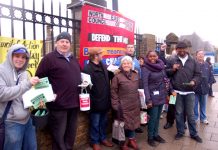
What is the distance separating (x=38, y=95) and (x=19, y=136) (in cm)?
53

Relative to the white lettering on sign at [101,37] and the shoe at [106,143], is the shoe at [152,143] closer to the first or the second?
the shoe at [106,143]

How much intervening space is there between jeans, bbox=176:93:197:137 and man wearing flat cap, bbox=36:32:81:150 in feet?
7.55

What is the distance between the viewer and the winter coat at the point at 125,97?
4145mm

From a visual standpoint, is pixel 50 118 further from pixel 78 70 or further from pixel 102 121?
pixel 102 121

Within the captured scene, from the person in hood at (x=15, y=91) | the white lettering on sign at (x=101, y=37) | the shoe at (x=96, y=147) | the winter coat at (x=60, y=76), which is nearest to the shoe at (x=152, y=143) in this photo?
the shoe at (x=96, y=147)

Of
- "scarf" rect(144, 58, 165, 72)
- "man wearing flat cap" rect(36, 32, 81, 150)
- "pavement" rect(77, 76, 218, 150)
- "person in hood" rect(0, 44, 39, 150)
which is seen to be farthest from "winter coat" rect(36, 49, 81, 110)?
"scarf" rect(144, 58, 165, 72)

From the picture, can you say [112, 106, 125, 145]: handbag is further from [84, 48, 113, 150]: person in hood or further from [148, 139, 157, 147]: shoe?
[148, 139, 157, 147]: shoe

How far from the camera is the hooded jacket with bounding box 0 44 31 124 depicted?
2.54m

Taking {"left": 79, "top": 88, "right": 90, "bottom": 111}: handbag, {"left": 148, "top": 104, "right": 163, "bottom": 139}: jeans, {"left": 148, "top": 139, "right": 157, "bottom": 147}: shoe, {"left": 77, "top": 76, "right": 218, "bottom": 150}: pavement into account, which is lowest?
{"left": 77, "top": 76, "right": 218, "bottom": 150}: pavement

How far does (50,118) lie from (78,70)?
82 centimetres

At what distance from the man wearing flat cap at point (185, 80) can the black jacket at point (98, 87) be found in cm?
151

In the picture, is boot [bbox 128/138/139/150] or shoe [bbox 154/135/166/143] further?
shoe [bbox 154/135/166/143]

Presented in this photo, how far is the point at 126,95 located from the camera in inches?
164

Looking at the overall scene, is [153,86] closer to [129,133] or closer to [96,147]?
[129,133]
